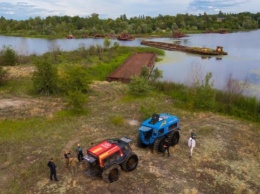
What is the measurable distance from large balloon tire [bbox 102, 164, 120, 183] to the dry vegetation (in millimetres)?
245

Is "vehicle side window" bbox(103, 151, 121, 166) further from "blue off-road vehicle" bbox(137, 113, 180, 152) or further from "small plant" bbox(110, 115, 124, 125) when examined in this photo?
"small plant" bbox(110, 115, 124, 125)

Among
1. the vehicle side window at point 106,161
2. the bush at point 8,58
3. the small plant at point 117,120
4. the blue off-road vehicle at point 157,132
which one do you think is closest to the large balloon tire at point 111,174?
the vehicle side window at point 106,161

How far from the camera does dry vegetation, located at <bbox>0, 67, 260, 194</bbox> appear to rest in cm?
1043

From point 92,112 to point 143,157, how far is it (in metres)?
6.93

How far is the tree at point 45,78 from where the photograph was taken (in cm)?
2159

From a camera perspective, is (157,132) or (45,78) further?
(45,78)

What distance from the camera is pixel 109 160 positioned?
1040 centimetres

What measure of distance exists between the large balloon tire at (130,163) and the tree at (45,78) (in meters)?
13.1

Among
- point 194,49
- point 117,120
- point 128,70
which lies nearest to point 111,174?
point 117,120

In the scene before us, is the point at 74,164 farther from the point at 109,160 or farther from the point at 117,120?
the point at 117,120

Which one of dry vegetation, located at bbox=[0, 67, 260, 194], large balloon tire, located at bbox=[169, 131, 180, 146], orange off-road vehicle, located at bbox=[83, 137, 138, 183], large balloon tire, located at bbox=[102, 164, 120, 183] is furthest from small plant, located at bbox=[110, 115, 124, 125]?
large balloon tire, located at bbox=[102, 164, 120, 183]

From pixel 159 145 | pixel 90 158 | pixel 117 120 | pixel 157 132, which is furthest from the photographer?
pixel 117 120

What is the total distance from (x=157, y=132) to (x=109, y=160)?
3.12 meters

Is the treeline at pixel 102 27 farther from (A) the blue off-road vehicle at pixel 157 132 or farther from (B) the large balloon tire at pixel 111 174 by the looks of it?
(B) the large balloon tire at pixel 111 174
